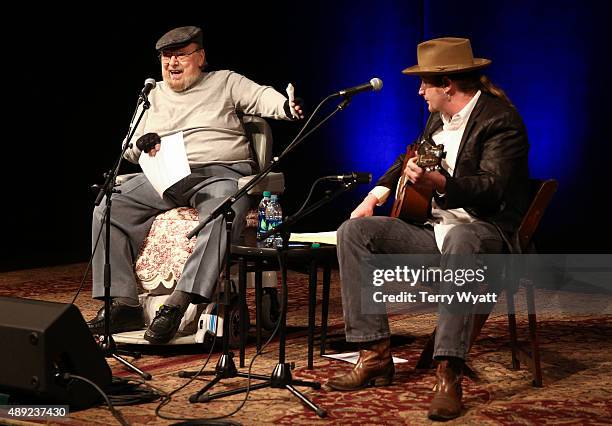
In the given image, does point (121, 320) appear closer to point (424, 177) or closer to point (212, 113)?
point (212, 113)

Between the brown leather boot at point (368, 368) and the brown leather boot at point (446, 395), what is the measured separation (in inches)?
13.0

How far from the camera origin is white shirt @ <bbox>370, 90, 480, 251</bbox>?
3.55 m

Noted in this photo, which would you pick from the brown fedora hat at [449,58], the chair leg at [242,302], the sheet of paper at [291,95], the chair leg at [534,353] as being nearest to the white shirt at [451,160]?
the brown fedora hat at [449,58]

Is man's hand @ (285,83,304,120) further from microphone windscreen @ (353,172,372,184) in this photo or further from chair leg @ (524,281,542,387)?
chair leg @ (524,281,542,387)

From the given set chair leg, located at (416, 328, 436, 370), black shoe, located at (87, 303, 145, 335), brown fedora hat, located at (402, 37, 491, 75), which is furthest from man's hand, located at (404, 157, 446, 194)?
black shoe, located at (87, 303, 145, 335)

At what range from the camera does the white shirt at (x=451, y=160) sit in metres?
3.55

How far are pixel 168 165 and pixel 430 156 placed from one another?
4.89 ft

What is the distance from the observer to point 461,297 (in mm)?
3215

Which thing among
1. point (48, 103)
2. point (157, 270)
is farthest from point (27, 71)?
point (157, 270)

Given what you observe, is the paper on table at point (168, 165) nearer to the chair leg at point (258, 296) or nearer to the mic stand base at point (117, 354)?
the chair leg at point (258, 296)

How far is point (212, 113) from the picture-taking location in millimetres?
4773

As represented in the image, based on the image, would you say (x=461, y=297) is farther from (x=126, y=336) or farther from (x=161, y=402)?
(x=126, y=336)

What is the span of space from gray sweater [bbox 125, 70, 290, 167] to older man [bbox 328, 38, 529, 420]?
3.85 feet

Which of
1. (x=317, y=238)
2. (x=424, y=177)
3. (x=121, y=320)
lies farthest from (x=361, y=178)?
(x=121, y=320)
